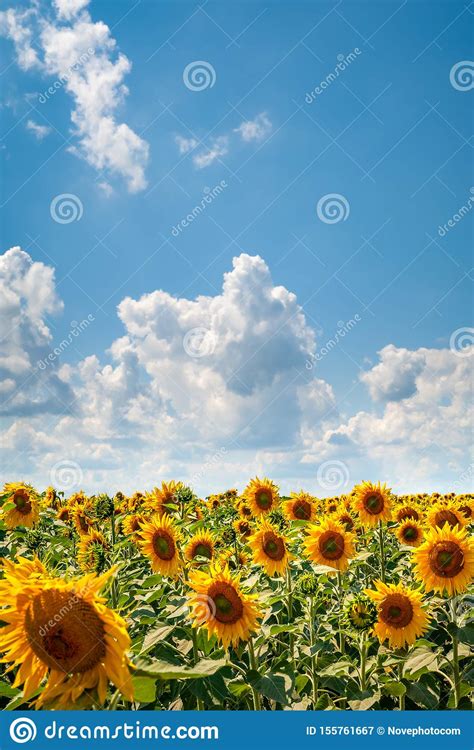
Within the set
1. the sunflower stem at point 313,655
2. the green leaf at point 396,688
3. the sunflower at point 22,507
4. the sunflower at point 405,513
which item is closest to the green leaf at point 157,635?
the sunflower stem at point 313,655

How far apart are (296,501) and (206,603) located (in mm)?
6312

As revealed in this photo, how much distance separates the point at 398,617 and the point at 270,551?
6.43 feet

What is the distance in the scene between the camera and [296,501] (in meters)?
11.2

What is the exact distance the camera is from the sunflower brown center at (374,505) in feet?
34.1

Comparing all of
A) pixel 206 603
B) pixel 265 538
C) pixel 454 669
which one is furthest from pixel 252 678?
pixel 265 538

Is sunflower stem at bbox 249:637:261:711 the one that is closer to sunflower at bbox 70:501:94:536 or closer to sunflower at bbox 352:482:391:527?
sunflower at bbox 352:482:391:527

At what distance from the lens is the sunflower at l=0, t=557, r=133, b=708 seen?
2.83m

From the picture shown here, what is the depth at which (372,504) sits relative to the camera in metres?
10.4

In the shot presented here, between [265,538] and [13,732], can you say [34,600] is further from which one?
[265,538]

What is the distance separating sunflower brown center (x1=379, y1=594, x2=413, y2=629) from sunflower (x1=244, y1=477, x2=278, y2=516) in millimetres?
5208

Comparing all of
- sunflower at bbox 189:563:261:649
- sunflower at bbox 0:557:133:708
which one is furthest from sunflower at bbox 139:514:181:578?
sunflower at bbox 0:557:133:708

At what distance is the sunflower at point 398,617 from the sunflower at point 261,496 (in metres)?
5.13

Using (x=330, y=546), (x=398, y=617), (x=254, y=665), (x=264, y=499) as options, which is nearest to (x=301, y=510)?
(x=264, y=499)

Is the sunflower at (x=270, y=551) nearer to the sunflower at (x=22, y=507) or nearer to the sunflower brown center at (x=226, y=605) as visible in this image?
the sunflower brown center at (x=226, y=605)
